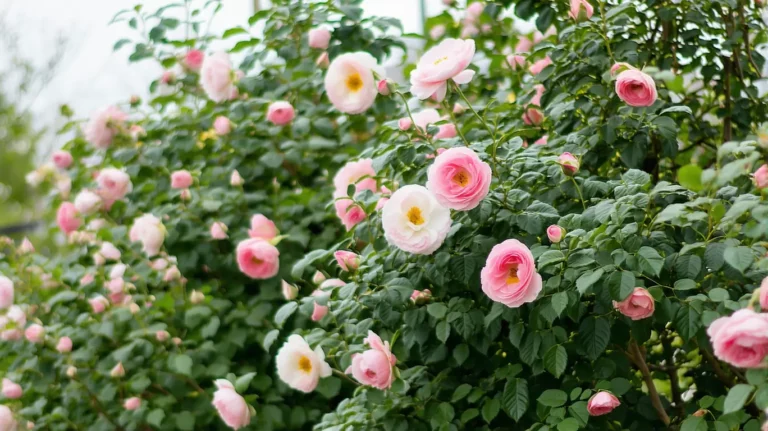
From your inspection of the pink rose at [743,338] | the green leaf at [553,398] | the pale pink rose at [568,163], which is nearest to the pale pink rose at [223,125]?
the pale pink rose at [568,163]

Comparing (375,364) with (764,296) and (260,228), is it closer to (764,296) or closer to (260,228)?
(764,296)

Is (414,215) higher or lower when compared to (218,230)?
higher

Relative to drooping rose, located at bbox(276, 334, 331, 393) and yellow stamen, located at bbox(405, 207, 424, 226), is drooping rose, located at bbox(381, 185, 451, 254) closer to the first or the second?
yellow stamen, located at bbox(405, 207, 424, 226)

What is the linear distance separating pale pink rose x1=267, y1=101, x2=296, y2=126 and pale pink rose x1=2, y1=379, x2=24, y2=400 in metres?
0.86

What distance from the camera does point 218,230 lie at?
186 centimetres

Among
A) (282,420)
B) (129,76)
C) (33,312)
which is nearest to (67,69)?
(129,76)

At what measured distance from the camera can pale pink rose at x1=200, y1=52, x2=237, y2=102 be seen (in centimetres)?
195

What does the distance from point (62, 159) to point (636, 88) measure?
157 centimetres

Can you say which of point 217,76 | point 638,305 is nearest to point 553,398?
point 638,305

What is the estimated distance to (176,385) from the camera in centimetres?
189

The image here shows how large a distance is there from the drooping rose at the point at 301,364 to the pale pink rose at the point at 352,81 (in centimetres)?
45

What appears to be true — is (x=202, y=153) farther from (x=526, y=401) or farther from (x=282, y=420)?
(x=526, y=401)

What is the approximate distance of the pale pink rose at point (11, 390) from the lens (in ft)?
6.35

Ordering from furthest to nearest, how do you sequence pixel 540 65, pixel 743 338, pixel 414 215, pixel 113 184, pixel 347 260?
pixel 113 184, pixel 540 65, pixel 347 260, pixel 414 215, pixel 743 338
